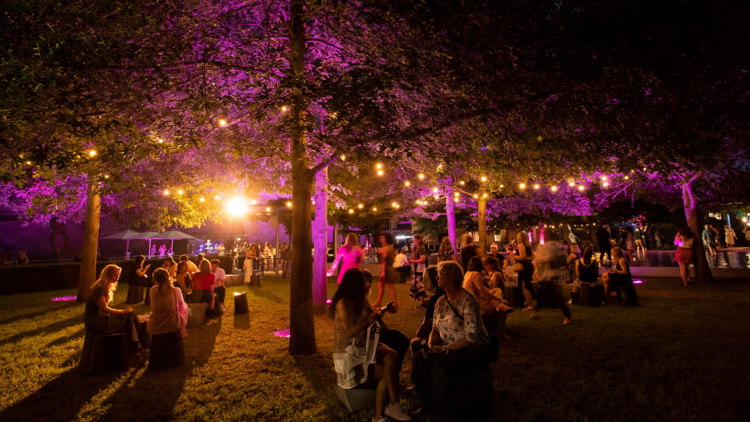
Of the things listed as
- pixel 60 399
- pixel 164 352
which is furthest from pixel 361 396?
pixel 60 399

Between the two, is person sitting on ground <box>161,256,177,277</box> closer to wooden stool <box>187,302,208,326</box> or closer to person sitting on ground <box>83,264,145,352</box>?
wooden stool <box>187,302,208,326</box>

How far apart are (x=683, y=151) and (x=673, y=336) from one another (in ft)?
10.3

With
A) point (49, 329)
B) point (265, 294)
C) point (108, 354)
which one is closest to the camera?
point (108, 354)

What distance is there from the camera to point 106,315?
5656mm

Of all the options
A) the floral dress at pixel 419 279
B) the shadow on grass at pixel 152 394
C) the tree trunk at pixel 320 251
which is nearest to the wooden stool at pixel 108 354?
the shadow on grass at pixel 152 394

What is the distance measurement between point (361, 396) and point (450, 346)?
1.09 meters

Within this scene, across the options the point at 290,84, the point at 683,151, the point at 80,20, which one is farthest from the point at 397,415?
the point at 80,20

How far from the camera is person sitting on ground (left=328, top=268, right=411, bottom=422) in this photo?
11.7ft

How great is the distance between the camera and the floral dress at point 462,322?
3.58 meters

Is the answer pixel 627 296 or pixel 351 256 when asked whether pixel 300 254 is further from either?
pixel 627 296

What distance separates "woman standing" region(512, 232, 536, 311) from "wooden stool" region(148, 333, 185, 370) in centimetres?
689

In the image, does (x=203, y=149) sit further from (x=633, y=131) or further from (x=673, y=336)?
(x=673, y=336)

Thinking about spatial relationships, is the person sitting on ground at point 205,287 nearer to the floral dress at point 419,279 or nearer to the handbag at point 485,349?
the floral dress at point 419,279

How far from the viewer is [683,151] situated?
207 inches
